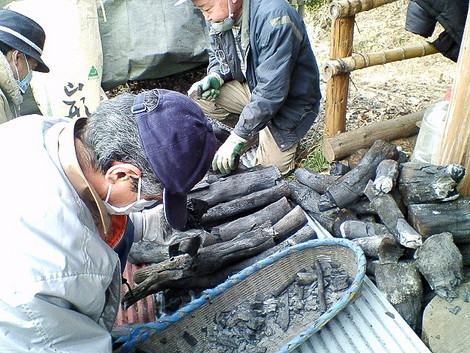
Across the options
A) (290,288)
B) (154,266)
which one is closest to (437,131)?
(290,288)

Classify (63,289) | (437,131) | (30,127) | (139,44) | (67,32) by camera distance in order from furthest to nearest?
(139,44), (67,32), (437,131), (30,127), (63,289)

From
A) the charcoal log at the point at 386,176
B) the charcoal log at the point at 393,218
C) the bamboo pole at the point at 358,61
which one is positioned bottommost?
the charcoal log at the point at 393,218

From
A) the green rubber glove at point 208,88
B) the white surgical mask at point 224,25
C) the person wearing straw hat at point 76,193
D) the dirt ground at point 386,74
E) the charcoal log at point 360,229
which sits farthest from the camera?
the dirt ground at point 386,74

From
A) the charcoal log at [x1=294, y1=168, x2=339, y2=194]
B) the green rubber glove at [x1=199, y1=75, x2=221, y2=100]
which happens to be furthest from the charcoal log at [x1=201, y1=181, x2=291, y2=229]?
the green rubber glove at [x1=199, y1=75, x2=221, y2=100]

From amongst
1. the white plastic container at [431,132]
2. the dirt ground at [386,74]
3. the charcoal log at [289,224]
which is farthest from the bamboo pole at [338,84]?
the charcoal log at [289,224]

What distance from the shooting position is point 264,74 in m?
4.05

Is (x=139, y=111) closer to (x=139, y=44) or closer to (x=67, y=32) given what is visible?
(x=67, y=32)

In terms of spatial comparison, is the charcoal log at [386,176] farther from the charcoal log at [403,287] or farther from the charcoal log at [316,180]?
the charcoal log at [403,287]

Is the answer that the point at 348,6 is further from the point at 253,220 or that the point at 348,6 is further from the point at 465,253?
the point at 465,253

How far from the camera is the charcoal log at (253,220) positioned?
3518mm

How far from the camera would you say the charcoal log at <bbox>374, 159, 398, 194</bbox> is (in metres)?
3.35

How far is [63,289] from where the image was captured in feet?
6.17

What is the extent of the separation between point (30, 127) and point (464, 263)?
2813mm

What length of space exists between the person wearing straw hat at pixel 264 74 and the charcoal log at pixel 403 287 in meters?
1.69
